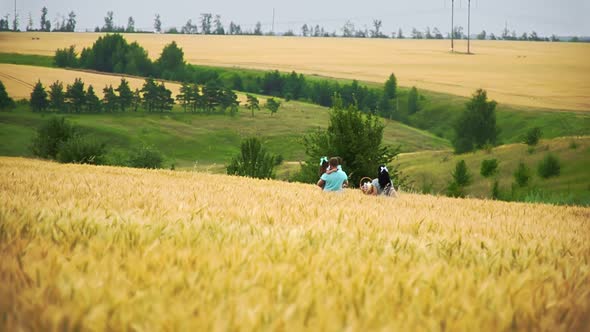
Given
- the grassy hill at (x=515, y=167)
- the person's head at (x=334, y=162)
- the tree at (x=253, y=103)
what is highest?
the tree at (x=253, y=103)

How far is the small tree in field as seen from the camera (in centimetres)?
16325

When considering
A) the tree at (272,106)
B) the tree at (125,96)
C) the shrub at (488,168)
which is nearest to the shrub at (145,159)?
the shrub at (488,168)

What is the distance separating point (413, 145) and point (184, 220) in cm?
16988

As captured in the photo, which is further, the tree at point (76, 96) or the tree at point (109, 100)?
the tree at point (109, 100)

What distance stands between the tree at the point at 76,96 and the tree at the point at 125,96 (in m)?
10.2

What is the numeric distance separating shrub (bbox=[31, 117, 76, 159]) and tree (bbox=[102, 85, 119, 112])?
112472 millimetres

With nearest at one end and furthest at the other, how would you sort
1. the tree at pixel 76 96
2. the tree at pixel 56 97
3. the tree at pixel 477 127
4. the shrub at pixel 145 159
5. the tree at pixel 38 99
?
the shrub at pixel 145 159 < the tree at pixel 477 127 < the tree at pixel 38 99 < the tree at pixel 56 97 < the tree at pixel 76 96

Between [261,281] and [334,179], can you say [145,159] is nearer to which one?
[334,179]

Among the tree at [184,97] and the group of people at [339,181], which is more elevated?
the tree at [184,97]

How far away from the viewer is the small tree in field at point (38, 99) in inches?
6427

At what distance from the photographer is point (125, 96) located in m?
180

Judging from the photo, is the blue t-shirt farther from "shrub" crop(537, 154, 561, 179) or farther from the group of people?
"shrub" crop(537, 154, 561, 179)

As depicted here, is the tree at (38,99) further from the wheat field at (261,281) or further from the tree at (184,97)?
the wheat field at (261,281)

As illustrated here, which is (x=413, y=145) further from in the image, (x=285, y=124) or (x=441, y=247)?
(x=441, y=247)
